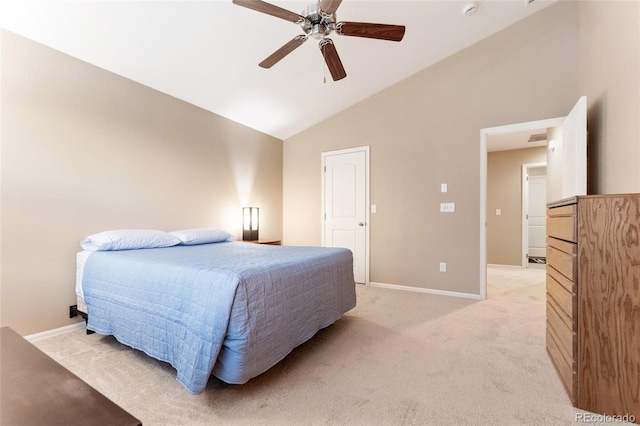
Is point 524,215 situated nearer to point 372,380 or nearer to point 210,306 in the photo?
point 372,380

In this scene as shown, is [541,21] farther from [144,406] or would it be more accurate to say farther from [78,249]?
[78,249]

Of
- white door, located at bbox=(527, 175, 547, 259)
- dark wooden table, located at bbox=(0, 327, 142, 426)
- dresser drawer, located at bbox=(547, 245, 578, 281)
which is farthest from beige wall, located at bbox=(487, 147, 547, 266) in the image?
dark wooden table, located at bbox=(0, 327, 142, 426)

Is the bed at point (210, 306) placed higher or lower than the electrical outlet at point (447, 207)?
lower

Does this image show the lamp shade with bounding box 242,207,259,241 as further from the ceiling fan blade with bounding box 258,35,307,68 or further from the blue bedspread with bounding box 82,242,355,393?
the ceiling fan blade with bounding box 258,35,307,68

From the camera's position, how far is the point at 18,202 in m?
2.19

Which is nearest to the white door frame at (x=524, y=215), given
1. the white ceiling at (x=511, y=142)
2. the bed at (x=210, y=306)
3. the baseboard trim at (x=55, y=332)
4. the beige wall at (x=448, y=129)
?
the white ceiling at (x=511, y=142)

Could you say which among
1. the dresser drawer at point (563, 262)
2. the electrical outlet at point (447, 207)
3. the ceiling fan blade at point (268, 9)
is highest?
the ceiling fan blade at point (268, 9)

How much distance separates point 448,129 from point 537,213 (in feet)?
13.3

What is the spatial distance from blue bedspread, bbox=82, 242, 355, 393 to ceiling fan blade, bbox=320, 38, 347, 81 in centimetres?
157

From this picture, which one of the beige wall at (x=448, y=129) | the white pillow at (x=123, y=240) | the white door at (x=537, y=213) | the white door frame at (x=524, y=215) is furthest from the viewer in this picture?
the white door at (x=537, y=213)

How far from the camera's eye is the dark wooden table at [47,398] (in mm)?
697

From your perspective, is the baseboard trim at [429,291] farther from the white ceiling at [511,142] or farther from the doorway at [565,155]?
the white ceiling at [511,142]

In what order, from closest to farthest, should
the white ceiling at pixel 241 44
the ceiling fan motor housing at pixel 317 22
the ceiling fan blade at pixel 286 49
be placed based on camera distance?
the ceiling fan motor housing at pixel 317 22 → the ceiling fan blade at pixel 286 49 → the white ceiling at pixel 241 44

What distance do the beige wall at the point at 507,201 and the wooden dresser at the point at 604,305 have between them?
15.1 feet
